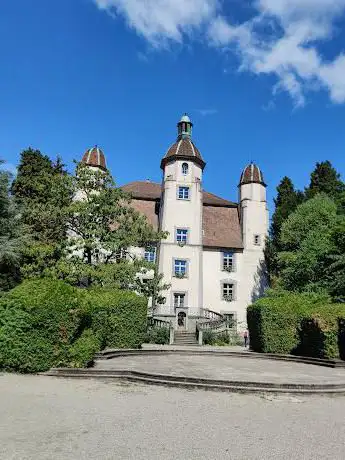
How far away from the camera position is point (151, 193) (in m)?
43.9

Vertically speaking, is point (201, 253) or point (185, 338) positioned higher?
point (201, 253)

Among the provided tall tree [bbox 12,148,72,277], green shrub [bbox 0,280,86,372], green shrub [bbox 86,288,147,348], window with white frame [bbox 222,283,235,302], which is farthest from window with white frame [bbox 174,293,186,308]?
green shrub [bbox 0,280,86,372]

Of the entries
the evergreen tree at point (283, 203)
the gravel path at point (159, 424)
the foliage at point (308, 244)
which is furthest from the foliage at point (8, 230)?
the evergreen tree at point (283, 203)

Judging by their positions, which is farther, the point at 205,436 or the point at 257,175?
the point at 257,175

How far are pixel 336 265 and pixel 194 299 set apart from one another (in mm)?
13525

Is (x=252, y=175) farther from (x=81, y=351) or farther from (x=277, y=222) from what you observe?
(x=81, y=351)

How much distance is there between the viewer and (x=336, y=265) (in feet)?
90.4

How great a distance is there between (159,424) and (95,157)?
35.0m

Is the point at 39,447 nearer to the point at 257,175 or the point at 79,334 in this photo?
the point at 79,334

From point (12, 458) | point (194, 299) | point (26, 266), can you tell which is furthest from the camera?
point (194, 299)

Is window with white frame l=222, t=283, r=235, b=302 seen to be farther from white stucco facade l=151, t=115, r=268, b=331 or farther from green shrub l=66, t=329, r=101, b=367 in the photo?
green shrub l=66, t=329, r=101, b=367

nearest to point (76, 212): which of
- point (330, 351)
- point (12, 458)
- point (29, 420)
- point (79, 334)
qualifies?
point (79, 334)

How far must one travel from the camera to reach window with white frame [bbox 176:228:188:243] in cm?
3872

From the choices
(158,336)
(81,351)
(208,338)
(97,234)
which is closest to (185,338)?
(208,338)
